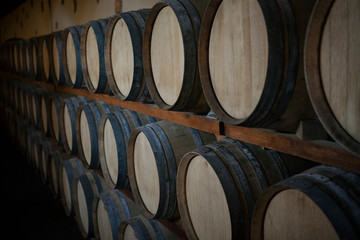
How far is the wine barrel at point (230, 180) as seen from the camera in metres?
1.75

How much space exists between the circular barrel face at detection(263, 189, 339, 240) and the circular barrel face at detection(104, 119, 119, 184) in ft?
6.56

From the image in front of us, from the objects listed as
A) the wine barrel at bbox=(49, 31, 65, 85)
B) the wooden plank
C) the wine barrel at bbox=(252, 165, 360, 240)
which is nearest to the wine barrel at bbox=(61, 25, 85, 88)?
the wine barrel at bbox=(49, 31, 65, 85)

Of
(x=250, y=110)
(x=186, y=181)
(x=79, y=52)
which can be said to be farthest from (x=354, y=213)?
(x=79, y=52)

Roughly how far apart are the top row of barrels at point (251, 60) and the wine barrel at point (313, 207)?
218 mm

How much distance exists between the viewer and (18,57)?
24.9ft

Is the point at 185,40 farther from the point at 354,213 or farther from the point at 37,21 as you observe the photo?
the point at 37,21

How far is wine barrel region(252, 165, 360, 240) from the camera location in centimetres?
119

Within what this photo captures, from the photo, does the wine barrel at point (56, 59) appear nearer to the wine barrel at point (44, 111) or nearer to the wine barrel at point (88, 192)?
the wine barrel at point (44, 111)

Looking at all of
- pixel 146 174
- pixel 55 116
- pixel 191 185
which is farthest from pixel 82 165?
pixel 191 185

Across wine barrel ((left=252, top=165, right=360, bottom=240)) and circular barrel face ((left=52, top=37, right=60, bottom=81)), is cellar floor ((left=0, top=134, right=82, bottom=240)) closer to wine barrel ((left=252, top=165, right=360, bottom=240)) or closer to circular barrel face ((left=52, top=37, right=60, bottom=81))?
circular barrel face ((left=52, top=37, right=60, bottom=81))

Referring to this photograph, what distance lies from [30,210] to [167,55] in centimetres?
489

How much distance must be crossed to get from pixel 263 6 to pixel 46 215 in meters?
5.44

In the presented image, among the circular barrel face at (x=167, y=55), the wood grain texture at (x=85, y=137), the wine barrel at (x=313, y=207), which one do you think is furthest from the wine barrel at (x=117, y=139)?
the wine barrel at (x=313, y=207)

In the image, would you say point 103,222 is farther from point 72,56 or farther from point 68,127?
point 72,56
